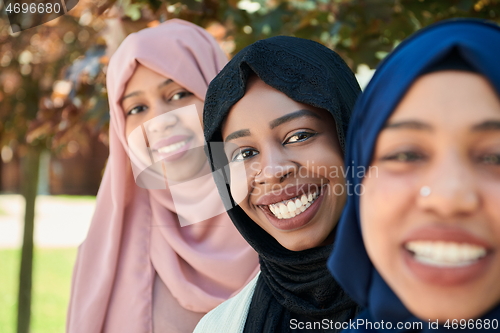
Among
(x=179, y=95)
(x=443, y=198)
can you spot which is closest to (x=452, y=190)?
(x=443, y=198)

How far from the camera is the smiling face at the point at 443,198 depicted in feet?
3.18

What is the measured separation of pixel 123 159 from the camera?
266cm

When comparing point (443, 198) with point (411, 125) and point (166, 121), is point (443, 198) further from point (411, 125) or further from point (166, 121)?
point (166, 121)

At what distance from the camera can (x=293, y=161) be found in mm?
1688

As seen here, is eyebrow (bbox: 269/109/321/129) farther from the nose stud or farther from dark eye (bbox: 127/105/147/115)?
dark eye (bbox: 127/105/147/115)

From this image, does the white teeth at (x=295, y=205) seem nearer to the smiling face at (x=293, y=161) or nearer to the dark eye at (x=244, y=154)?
the smiling face at (x=293, y=161)

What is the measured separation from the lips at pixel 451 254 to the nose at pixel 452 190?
0.04 m

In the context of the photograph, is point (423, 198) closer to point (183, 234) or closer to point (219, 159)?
point (219, 159)

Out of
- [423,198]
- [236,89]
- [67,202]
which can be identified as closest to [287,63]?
[236,89]

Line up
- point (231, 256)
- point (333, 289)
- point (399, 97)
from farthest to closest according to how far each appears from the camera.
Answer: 1. point (231, 256)
2. point (333, 289)
3. point (399, 97)

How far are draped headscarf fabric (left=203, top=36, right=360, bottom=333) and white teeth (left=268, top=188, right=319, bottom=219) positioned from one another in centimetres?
14

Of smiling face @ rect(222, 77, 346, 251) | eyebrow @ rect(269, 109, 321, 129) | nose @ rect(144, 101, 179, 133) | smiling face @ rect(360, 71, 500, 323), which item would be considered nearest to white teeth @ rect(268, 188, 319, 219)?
smiling face @ rect(222, 77, 346, 251)

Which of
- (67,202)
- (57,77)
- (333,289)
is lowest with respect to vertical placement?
(67,202)

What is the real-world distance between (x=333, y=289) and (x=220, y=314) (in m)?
0.47
